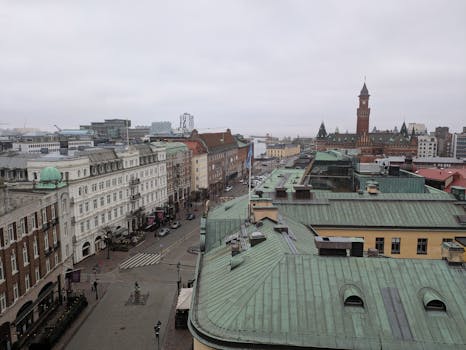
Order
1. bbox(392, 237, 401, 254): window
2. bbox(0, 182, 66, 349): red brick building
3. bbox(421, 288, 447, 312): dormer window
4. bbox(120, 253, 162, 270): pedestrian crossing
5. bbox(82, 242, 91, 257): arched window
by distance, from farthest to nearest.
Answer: bbox(82, 242, 91, 257): arched window → bbox(120, 253, 162, 270): pedestrian crossing → bbox(392, 237, 401, 254): window → bbox(0, 182, 66, 349): red brick building → bbox(421, 288, 447, 312): dormer window

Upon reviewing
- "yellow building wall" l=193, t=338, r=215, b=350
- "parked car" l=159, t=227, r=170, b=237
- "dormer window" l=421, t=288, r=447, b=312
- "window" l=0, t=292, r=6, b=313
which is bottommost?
"parked car" l=159, t=227, r=170, b=237

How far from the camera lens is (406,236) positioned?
4344cm

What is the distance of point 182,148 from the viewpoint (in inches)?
4427

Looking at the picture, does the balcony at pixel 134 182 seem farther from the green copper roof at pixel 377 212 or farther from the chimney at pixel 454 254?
the chimney at pixel 454 254

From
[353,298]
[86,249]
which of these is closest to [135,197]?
[86,249]

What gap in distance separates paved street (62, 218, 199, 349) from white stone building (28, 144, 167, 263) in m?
7.40

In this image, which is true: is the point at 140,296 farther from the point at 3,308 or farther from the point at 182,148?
the point at 182,148

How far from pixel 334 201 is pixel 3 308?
34.4m

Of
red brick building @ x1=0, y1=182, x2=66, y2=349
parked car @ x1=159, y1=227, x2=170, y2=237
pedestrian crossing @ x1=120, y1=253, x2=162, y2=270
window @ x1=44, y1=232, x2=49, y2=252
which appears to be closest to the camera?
red brick building @ x1=0, y1=182, x2=66, y2=349

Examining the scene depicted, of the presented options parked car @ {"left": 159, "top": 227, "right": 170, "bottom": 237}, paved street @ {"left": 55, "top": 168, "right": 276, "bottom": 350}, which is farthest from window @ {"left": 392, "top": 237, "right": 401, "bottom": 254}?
parked car @ {"left": 159, "top": 227, "right": 170, "bottom": 237}

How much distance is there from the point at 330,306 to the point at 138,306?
3340 centimetres

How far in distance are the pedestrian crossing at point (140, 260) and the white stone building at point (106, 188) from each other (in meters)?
7.52

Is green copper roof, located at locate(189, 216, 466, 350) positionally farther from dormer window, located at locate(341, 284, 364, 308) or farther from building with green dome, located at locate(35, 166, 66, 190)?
building with green dome, located at locate(35, 166, 66, 190)

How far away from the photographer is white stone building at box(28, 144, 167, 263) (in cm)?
6469
